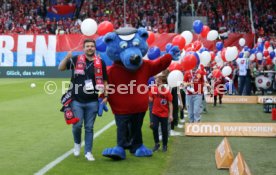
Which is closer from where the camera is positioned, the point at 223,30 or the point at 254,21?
the point at 223,30

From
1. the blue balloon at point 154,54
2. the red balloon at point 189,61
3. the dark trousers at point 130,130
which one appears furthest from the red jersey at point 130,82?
the red balloon at point 189,61

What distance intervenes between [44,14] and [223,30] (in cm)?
1408

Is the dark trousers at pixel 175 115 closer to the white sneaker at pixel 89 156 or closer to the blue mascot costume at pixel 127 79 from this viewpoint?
the blue mascot costume at pixel 127 79

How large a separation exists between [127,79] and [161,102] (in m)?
0.97

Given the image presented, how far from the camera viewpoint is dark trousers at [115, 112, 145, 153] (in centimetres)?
920

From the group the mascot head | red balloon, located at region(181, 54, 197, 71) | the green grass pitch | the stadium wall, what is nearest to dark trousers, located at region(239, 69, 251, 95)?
the green grass pitch

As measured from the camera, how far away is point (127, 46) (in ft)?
28.9

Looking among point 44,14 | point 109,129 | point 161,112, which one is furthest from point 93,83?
point 44,14

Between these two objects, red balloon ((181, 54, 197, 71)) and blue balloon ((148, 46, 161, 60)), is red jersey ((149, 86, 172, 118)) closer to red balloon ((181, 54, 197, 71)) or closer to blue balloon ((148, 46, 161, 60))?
blue balloon ((148, 46, 161, 60))

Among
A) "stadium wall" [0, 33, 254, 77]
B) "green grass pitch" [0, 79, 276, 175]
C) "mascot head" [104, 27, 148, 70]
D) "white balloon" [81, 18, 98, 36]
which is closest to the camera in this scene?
"green grass pitch" [0, 79, 276, 175]

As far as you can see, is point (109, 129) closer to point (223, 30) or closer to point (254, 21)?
point (223, 30)

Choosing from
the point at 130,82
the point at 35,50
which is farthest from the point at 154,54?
the point at 35,50

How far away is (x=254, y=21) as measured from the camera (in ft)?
123

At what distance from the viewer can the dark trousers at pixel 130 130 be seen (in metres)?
9.20
